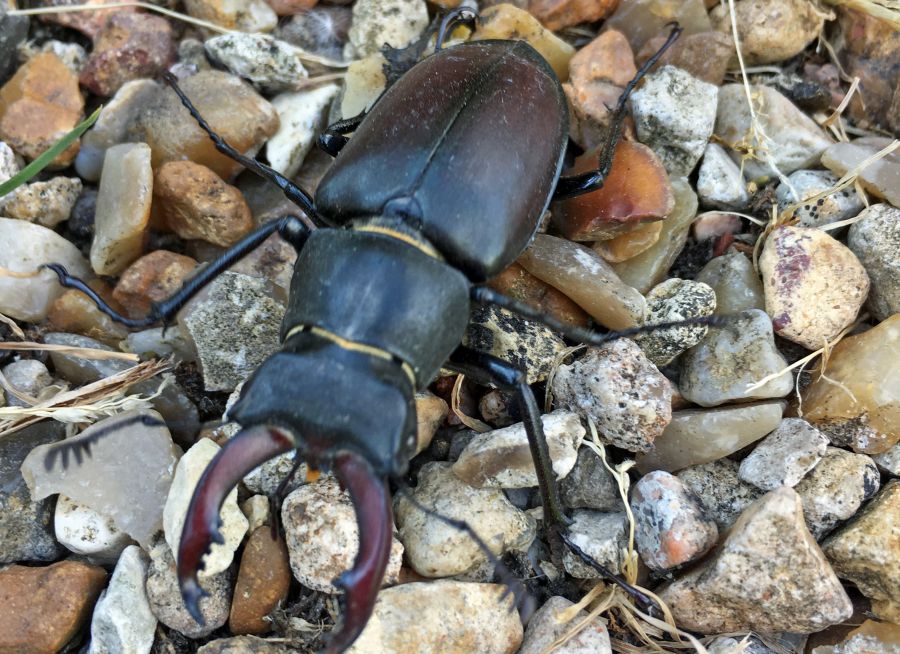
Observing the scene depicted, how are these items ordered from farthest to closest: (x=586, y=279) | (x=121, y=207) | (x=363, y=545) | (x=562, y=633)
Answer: (x=121, y=207)
(x=586, y=279)
(x=562, y=633)
(x=363, y=545)

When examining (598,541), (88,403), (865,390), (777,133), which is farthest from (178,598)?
(777,133)

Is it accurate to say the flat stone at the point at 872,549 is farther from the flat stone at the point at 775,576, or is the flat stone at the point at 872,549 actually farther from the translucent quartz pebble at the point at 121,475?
the translucent quartz pebble at the point at 121,475

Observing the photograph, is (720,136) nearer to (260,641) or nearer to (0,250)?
(260,641)

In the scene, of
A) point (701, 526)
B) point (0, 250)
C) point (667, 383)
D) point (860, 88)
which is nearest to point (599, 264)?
point (667, 383)

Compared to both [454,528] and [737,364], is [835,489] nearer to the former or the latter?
[737,364]

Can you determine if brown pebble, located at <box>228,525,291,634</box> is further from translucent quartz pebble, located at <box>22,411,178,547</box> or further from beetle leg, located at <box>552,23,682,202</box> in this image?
beetle leg, located at <box>552,23,682,202</box>
